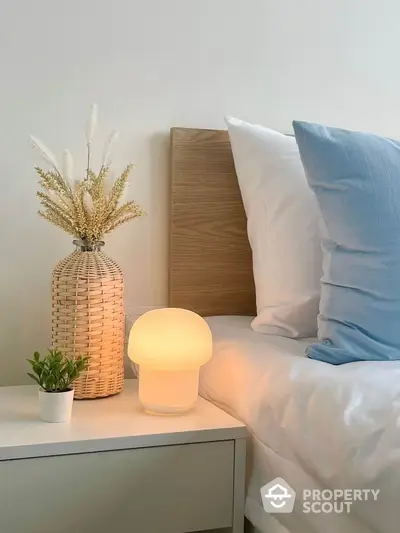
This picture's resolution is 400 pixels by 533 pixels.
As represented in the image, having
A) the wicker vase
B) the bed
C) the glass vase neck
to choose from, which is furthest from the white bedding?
the glass vase neck

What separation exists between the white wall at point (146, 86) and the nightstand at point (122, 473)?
0.47 m

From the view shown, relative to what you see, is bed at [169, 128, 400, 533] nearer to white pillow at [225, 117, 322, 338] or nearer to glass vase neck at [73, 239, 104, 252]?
white pillow at [225, 117, 322, 338]

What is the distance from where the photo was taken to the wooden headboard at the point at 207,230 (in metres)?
1.65

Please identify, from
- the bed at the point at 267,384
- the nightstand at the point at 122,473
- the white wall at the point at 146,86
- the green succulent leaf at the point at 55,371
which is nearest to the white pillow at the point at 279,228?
the bed at the point at 267,384

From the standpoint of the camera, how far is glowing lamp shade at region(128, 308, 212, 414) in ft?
4.08

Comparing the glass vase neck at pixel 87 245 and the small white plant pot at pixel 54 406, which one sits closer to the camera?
the small white plant pot at pixel 54 406

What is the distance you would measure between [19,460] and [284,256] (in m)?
0.69

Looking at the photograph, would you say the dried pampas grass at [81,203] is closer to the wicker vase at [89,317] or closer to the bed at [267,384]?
the wicker vase at [89,317]

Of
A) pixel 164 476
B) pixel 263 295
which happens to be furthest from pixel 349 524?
pixel 263 295

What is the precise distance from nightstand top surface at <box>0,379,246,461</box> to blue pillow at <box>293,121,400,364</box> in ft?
0.73

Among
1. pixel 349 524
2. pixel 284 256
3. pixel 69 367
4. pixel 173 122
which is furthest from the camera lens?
pixel 173 122

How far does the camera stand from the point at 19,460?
3.44 feet

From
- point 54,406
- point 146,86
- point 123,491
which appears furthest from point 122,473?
point 146,86

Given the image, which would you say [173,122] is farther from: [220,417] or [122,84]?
[220,417]
